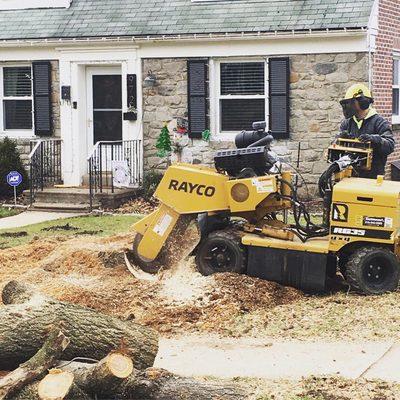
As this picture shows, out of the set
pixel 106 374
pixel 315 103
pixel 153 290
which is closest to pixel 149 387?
pixel 106 374

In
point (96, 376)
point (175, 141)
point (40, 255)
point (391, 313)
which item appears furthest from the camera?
point (175, 141)

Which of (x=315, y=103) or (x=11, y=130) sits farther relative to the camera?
(x=11, y=130)

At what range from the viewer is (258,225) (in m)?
9.44

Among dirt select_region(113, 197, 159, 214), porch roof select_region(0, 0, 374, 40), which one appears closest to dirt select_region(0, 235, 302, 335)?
dirt select_region(113, 197, 159, 214)

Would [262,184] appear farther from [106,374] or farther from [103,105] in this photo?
[103,105]

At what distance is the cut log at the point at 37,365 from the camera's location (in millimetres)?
5527

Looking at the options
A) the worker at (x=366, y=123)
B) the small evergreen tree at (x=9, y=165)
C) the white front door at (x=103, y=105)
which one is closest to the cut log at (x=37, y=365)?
the worker at (x=366, y=123)

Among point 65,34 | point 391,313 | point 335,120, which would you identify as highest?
point 65,34

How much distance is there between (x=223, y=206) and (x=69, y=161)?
892 cm

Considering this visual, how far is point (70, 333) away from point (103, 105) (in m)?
11.8

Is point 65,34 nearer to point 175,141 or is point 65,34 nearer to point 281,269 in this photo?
point 175,141

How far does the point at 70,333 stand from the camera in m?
6.34

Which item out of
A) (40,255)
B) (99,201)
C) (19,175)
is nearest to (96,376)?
(40,255)

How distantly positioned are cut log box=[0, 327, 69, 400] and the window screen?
10.9 m
